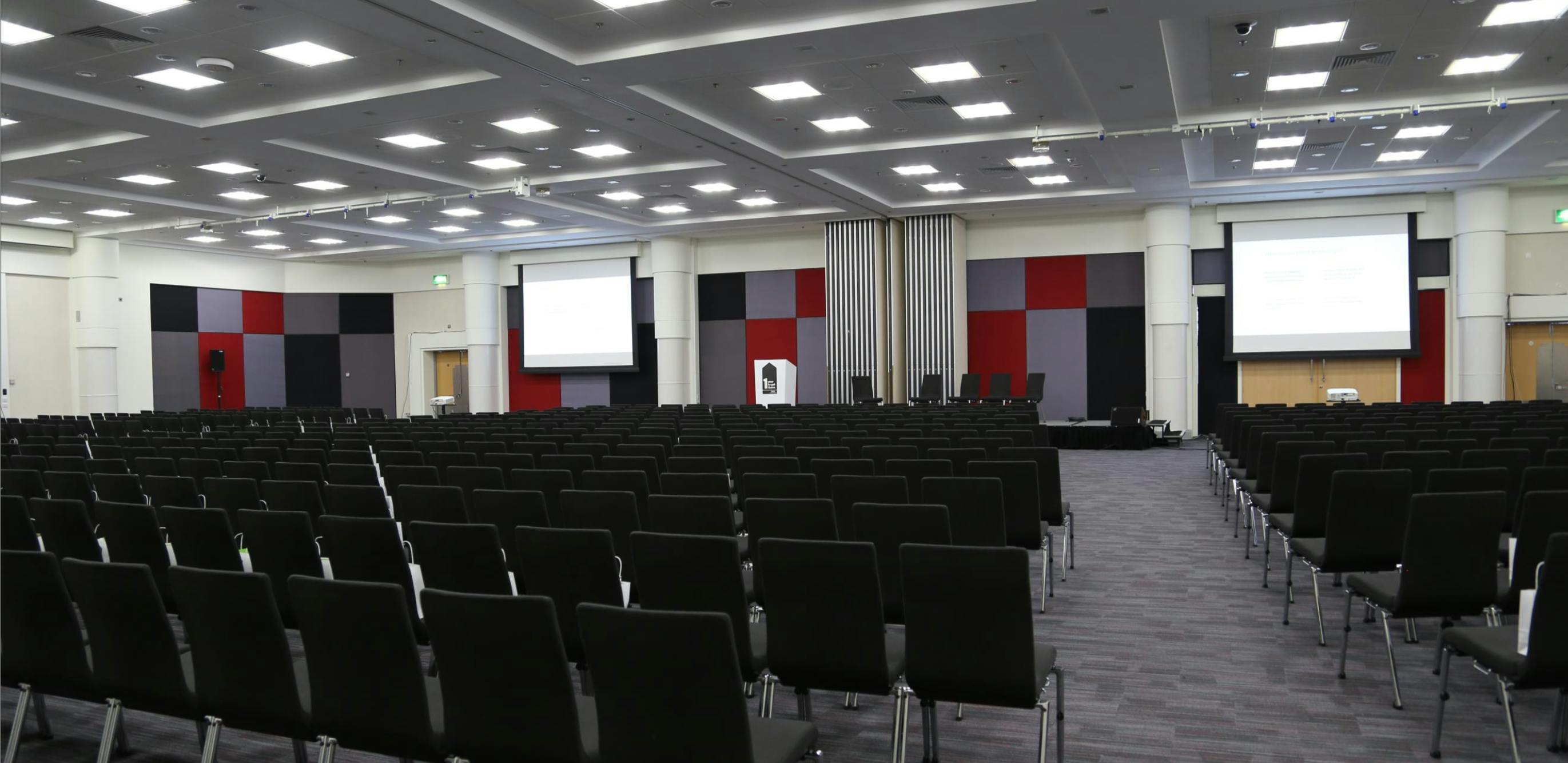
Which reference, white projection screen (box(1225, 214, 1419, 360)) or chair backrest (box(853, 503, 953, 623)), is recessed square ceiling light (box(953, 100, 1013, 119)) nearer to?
white projection screen (box(1225, 214, 1419, 360))

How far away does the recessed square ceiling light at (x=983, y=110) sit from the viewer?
1152 centimetres

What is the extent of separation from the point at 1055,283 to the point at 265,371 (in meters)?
19.1

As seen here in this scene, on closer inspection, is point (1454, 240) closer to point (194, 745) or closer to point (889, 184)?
point (889, 184)

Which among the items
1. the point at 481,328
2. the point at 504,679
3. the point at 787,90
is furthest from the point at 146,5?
the point at 481,328

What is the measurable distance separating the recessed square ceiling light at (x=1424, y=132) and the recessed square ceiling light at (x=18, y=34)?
1517 cm

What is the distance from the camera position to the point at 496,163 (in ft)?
46.2

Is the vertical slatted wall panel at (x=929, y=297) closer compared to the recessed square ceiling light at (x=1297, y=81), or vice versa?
the recessed square ceiling light at (x=1297, y=81)

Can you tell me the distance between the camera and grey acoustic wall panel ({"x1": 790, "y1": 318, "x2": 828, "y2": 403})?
21.3 metres

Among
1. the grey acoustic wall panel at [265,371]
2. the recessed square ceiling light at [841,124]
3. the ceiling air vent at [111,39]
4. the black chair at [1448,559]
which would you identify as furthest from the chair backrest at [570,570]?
the grey acoustic wall panel at [265,371]

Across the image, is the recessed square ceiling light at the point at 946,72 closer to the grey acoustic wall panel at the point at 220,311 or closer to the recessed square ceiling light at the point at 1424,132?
the recessed square ceiling light at the point at 1424,132

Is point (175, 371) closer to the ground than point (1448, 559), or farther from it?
farther from it

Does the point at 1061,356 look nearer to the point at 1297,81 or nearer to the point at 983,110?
the point at 983,110

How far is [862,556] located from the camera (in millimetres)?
3037

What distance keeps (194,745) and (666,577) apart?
78.8 inches
